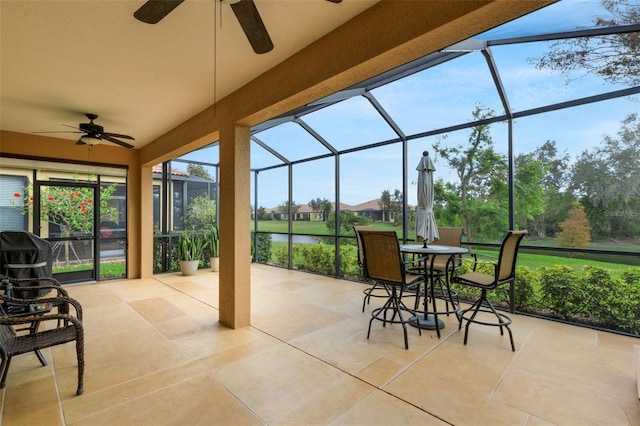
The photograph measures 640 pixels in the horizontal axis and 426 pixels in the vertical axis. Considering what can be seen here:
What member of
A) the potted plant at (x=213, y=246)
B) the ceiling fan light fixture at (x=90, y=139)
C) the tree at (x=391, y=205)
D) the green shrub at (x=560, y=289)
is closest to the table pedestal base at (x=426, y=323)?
the green shrub at (x=560, y=289)

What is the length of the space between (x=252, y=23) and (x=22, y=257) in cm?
396

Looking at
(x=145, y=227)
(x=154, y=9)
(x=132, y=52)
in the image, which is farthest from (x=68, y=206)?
(x=154, y=9)

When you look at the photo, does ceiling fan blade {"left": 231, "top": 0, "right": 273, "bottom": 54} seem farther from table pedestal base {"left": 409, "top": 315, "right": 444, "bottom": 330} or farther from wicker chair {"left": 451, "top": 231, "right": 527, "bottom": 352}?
table pedestal base {"left": 409, "top": 315, "right": 444, "bottom": 330}

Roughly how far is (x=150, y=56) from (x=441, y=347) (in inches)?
160

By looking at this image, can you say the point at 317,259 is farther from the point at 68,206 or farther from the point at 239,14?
the point at 239,14

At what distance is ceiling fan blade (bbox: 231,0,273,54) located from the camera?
1.64m

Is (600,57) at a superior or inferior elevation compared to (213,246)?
superior

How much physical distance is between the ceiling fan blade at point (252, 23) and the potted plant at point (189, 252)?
236 inches

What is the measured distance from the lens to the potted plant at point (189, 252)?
6.89 meters

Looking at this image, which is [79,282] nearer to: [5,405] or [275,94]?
[5,405]

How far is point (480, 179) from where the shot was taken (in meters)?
4.84

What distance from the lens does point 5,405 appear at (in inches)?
84.9

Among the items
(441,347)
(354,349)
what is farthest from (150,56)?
(441,347)

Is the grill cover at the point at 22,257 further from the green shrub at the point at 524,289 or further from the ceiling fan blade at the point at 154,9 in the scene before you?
the green shrub at the point at 524,289
